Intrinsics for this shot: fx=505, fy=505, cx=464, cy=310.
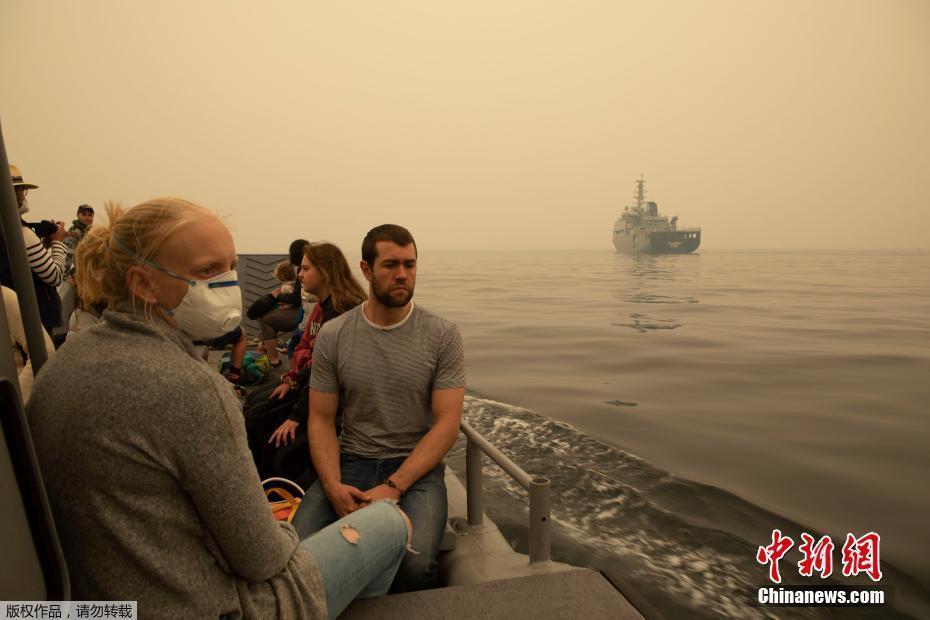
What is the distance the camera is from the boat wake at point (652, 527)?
368 centimetres

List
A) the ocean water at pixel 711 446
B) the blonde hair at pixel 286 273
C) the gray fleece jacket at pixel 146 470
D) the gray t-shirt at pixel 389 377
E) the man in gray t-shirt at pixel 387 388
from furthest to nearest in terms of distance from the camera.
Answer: the blonde hair at pixel 286 273
the ocean water at pixel 711 446
the gray t-shirt at pixel 389 377
the man in gray t-shirt at pixel 387 388
the gray fleece jacket at pixel 146 470

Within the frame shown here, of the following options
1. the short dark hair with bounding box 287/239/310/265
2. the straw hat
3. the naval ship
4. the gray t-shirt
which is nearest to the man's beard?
the gray t-shirt

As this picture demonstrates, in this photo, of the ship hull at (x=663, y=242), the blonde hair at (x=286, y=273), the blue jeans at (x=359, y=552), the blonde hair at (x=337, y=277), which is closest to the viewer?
the blue jeans at (x=359, y=552)

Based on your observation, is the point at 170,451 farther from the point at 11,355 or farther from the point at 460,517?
the point at 460,517

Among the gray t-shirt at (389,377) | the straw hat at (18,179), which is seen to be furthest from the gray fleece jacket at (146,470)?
the straw hat at (18,179)

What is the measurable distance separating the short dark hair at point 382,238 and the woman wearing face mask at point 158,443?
1374mm

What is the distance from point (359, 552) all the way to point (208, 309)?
2.82ft

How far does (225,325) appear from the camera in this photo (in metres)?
1.30

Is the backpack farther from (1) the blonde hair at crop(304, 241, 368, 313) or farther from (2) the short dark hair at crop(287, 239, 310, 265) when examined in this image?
(1) the blonde hair at crop(304, 241, 368, 313)

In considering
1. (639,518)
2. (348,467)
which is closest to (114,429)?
(348,467)

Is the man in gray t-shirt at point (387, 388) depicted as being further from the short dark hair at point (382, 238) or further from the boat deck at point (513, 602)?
the boat deck at point (513, 602)

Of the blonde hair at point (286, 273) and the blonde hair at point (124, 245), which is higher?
the blonde hair at point (124, 245)

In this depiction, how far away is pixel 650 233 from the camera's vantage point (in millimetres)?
80500

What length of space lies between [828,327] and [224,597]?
2062cm
